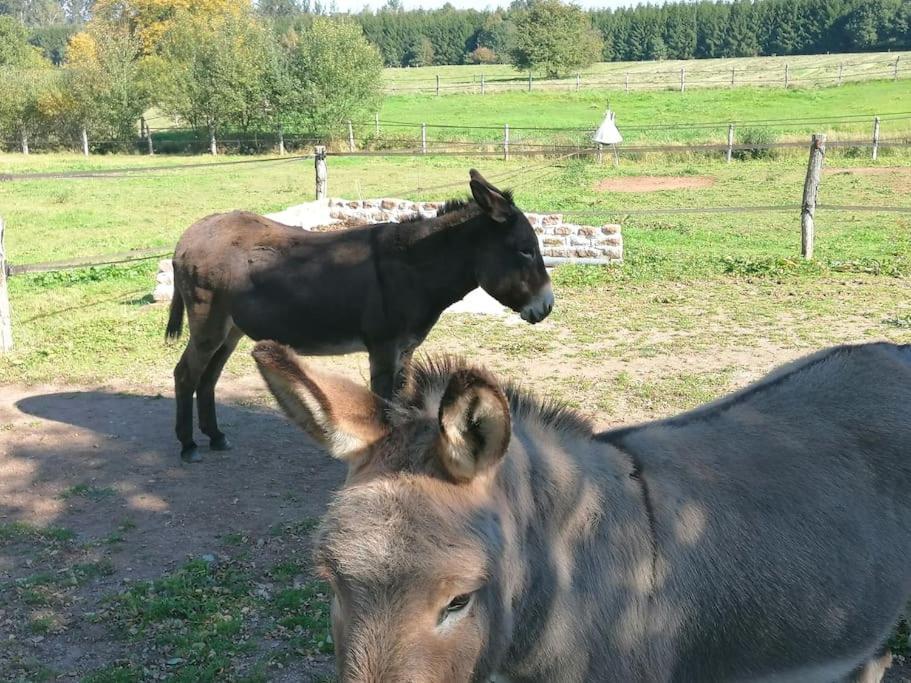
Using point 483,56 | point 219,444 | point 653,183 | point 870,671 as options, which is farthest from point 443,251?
point 483,56

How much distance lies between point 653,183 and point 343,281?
18.4 meters

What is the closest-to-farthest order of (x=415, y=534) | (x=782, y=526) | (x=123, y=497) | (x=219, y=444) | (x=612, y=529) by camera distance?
(x=415, y=534) < (x=612, y=529) < (x=782, y=526) < (x=123, y=497) < (x=219, y=444)

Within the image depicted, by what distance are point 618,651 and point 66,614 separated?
329 cm

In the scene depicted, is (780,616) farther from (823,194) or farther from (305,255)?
(823,194)

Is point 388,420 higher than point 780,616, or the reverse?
point 388,420

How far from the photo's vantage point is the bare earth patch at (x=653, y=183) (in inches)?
859

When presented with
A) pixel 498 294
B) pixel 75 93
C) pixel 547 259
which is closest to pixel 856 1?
pixel 75 93

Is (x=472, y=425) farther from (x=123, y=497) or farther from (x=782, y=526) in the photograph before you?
(x=123, y=497)

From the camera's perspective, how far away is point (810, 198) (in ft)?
40.3

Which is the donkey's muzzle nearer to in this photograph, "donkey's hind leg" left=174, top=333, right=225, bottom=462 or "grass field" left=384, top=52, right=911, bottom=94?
"donkey's hind leg" left=174, top=333, right=225, bottom=462

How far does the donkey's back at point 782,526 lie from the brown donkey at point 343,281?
12.3ft

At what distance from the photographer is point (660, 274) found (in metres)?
11.6

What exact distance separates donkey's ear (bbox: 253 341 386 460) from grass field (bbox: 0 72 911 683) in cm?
219

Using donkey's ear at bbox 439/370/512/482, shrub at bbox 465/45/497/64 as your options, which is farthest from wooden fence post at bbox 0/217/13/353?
shrub at bbox 465/45/497/64
